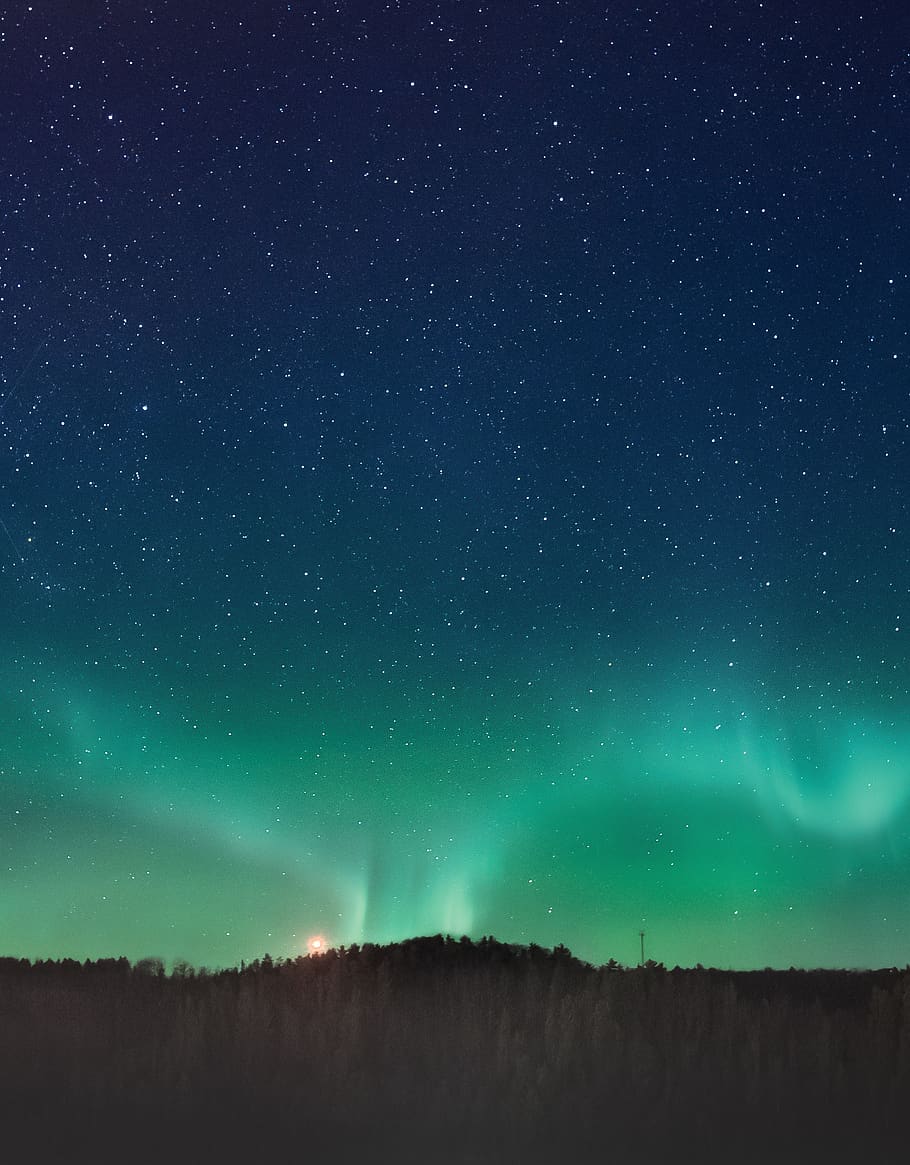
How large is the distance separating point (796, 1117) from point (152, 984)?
10.2m

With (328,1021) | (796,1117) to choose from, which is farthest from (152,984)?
(796,1117)

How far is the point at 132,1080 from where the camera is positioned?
11.8 metres

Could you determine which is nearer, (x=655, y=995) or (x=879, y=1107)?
(x=879, y=1107)

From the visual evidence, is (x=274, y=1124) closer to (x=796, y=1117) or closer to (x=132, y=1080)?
(x=132, y=1080)

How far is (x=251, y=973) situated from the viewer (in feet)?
61.9

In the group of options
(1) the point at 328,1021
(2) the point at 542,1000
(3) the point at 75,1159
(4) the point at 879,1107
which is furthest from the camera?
(2) the point at 542,1000

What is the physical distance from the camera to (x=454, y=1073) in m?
12.1

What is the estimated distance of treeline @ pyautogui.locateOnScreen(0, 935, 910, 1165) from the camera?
10.1 meters

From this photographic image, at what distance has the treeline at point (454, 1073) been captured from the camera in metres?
10.1

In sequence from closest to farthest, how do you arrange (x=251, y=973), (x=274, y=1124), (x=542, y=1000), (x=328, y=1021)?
1. (x=274, y=1124)
2. (x=328, y=1021)
3. (x=542, y=1000)
4. (x=251, y=973)

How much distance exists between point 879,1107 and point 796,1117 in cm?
87

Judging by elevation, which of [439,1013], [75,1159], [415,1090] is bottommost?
[75,1159]

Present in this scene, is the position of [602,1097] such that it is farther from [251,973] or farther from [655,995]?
[251,973]

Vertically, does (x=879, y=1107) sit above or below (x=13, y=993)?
below
